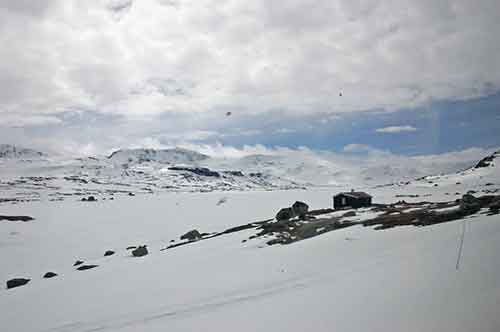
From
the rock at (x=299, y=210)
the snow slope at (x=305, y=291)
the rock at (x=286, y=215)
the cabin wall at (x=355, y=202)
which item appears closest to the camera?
the snow slope at (x=305, y=291)

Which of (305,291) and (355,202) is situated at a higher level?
(355,202)

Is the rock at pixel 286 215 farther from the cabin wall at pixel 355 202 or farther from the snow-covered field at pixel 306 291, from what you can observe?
the snow-covered field at pixel 306 291

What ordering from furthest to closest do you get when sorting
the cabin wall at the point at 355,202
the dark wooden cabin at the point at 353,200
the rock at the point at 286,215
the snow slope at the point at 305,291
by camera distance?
1. the dark wooden cabin at the point at 353,200
2. the cabin wall at the point at 355,202
3. the rock at the point at 286,215
4. the snow slope at the point at 305,291

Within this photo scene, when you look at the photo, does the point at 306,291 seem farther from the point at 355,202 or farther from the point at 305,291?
the point at 355,202

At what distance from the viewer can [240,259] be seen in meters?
21.1

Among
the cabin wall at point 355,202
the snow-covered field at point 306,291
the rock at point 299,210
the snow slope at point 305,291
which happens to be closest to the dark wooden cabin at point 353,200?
the cabin wall at point 355,202

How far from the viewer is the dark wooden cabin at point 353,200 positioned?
55.8m

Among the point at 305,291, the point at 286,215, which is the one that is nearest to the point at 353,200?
the point at 286,215

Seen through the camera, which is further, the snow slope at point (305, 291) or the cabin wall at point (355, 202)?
the cabin wall at point (355, 202)

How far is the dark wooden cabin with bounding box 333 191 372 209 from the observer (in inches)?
2196

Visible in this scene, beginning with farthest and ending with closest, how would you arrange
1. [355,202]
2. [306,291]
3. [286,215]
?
1. [355,202]
2. [286,215]
3. [306,291]

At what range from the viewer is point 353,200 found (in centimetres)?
5641

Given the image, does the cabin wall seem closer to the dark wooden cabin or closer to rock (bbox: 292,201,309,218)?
the dark wooden cabin

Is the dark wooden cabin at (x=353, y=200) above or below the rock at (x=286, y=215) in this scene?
above
